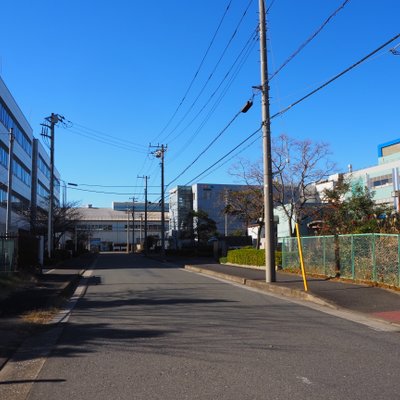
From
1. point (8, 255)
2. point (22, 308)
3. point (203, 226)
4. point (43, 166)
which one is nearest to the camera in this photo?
point (22, 308)

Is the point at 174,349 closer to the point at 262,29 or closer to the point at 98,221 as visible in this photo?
the point at 262,29

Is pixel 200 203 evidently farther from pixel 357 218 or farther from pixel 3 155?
pixel 357 218

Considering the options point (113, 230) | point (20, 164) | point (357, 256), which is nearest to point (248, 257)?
point (357, 256)

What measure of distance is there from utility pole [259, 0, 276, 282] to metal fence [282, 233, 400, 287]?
269 cm

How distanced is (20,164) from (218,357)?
58.5 meters

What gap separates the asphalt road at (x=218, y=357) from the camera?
5.75 metres

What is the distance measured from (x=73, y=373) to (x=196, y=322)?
4272 mm

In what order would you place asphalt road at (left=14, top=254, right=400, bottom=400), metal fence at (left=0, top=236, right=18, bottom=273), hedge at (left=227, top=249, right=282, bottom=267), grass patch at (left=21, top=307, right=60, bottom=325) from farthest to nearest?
hedge at (left=227, top=249, right=282, bottom=267) < metal fence at (left=0, top=236, right=18, bottom=273) < grass patch at (left=21, top=307, right=60, bottom=325) < asphalt road at (left=14, top=254, right=400, bottom=400)

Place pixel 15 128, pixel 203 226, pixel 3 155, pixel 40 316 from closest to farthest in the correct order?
pixel 40 316 < pixel 3 155 < pixel 15 128 < pixel 203 226

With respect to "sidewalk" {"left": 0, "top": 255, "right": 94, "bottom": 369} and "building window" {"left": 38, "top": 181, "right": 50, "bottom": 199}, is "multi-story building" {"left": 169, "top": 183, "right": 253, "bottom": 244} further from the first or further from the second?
"sidewalk" {"left": 0, "top": 255, "right": 94, "bottom": 369}

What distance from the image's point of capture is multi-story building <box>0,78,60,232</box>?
164 feet

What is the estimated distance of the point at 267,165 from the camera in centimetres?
1859

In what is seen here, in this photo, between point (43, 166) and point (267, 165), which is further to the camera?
point (43, 166)

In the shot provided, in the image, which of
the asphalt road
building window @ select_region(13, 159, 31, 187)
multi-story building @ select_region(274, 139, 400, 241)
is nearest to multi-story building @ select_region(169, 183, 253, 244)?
multi-story building @ select_region(274, 139, 400, 241)
